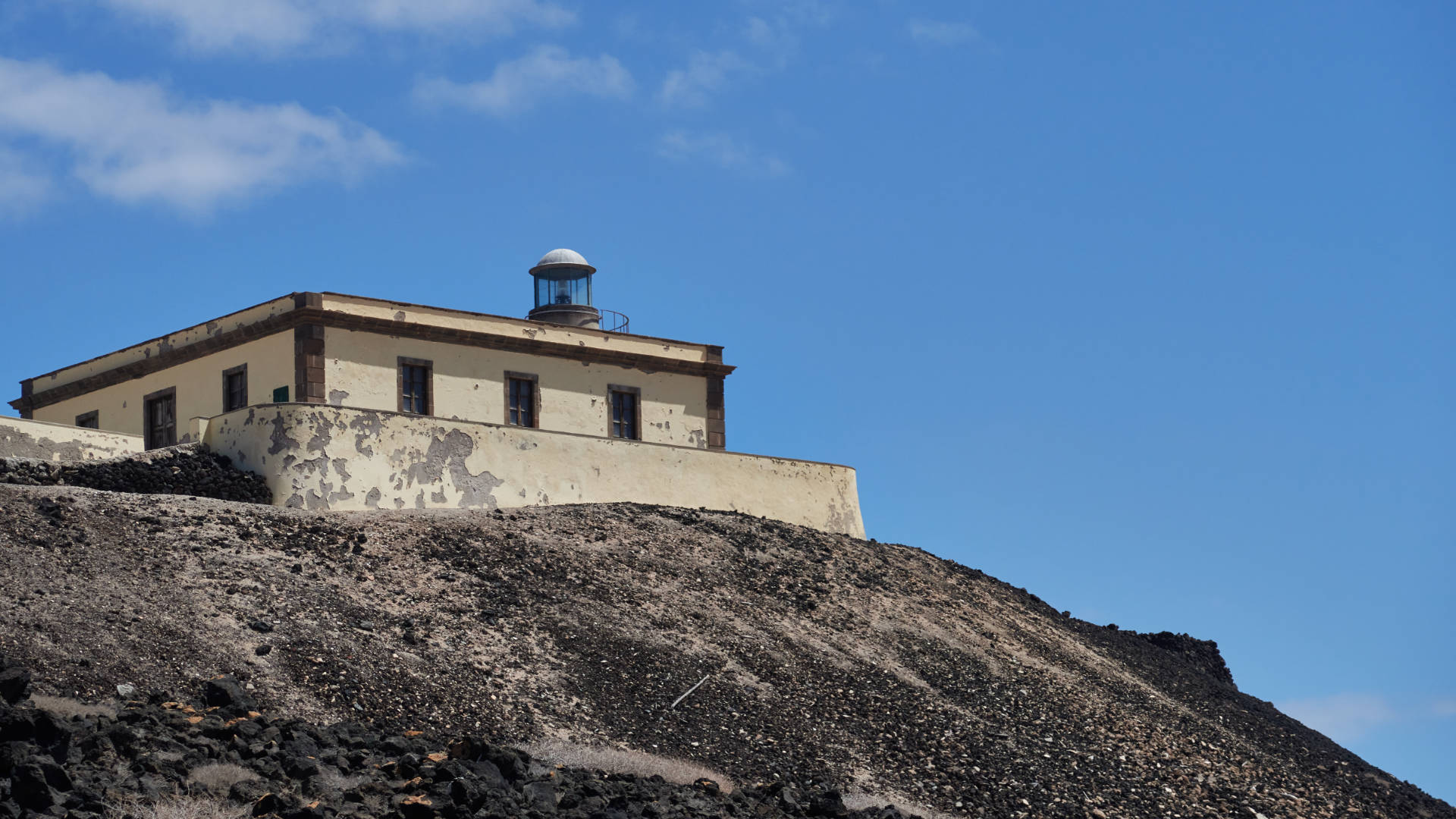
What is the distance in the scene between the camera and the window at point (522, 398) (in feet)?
116

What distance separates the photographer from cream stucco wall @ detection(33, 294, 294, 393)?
1314 inches

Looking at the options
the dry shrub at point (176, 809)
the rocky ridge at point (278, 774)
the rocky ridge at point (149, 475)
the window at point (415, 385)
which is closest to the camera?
the dry shrub at point (176, 809)

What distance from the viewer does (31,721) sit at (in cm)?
1548

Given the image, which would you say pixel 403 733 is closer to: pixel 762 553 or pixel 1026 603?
pixel 762 553

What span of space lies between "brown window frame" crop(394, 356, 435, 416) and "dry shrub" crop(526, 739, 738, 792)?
14862mm

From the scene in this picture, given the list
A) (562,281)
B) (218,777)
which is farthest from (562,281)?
(218,777)

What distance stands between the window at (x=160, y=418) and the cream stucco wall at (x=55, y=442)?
254 inches

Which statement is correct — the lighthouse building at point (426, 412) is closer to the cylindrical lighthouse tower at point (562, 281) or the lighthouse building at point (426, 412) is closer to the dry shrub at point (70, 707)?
the cylindrical lighthouse tower at point (562, 281)

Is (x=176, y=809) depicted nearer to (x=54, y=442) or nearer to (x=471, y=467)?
(x=54, y=442)

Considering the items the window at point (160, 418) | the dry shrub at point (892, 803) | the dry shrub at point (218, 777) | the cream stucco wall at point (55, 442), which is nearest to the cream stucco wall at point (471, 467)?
the cream stucco wall at point (55, 442)

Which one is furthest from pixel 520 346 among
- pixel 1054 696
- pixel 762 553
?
pixel 1054 696

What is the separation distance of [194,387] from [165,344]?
4.42 ft

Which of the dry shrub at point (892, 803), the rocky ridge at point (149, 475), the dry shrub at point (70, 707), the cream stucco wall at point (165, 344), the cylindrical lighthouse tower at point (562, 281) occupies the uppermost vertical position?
the cylindrical lighthouse tower at point (562, 281)

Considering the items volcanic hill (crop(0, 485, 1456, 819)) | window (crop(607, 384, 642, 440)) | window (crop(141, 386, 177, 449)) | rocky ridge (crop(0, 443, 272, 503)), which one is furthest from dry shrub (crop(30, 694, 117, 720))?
window (crop(607, 384, 642, 440))
